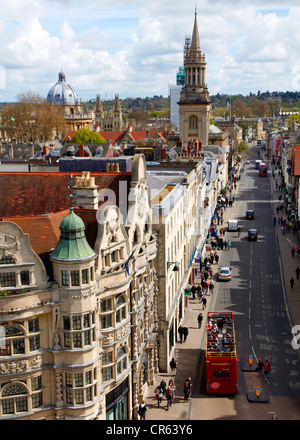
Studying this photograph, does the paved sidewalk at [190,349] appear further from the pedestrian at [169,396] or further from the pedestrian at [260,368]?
the pedestrian at [260,368]

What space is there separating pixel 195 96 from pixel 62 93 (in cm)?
8037

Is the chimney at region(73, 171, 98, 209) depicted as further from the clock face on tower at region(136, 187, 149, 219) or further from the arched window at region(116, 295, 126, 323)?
the arched window at region(116, 295, 126, 323)

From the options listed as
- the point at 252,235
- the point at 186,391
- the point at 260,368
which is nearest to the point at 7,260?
the point at 186,391

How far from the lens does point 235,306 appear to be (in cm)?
5609

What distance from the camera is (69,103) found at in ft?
609

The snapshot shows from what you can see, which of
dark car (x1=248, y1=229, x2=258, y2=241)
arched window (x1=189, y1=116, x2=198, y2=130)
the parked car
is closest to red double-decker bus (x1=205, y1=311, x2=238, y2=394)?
the parked car

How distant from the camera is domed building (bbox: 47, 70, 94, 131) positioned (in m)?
176

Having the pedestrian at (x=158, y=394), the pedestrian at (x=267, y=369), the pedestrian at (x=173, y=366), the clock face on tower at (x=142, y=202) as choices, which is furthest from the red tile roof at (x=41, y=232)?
the pedestrian at (x=267, y=369)

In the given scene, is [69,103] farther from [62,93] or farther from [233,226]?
[233,226]

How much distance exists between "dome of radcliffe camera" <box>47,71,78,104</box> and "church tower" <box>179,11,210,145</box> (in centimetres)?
7632

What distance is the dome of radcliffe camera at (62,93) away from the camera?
186m

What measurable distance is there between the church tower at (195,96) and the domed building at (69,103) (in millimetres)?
64024
